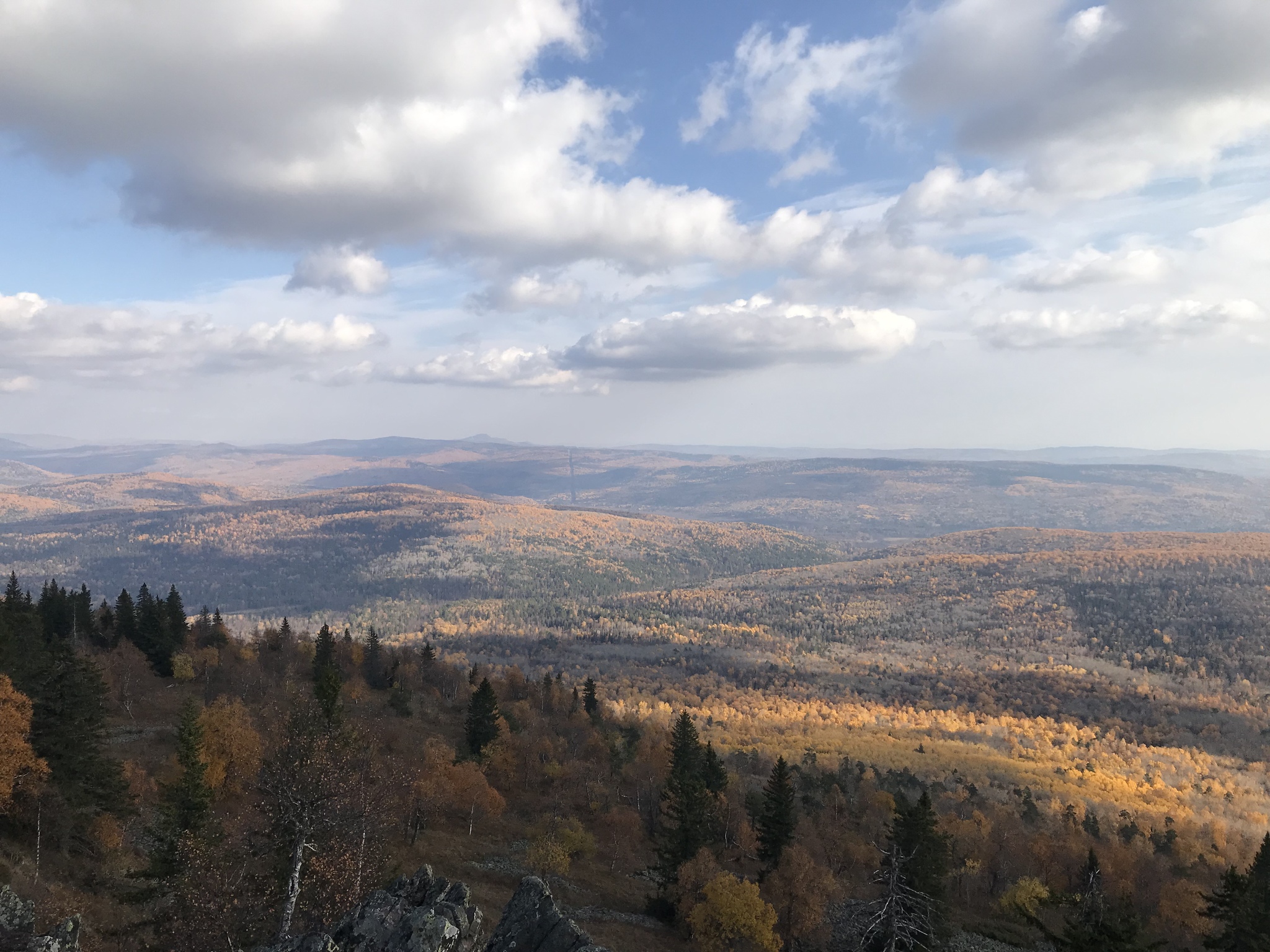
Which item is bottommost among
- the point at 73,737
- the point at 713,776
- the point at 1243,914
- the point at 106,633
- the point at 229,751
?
the point at 713,776

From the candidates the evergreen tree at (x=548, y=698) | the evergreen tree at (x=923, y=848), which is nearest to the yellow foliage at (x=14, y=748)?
the evergreen tree at (x=923, y=848)

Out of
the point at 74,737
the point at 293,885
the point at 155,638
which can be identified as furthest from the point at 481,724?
the point at 293,885

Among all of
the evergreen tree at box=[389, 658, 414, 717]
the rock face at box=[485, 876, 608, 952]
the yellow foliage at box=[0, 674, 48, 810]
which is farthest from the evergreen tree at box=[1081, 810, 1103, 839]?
the yellow foliage at box=[0, 674, 48, 810]

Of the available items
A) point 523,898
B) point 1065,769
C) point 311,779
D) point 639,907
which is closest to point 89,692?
point 311,779

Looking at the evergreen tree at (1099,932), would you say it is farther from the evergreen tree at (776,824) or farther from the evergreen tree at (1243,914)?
the evergreen tree at (776,824)

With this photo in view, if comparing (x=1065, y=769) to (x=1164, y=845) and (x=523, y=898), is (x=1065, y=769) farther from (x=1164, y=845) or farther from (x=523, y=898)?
(x=523, y=898)

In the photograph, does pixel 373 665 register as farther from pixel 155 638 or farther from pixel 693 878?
pixel 693 878

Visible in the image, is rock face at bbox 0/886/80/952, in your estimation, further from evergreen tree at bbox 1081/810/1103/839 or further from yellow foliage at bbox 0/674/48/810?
evergreen tree at bbox 1081/810/1103/839
